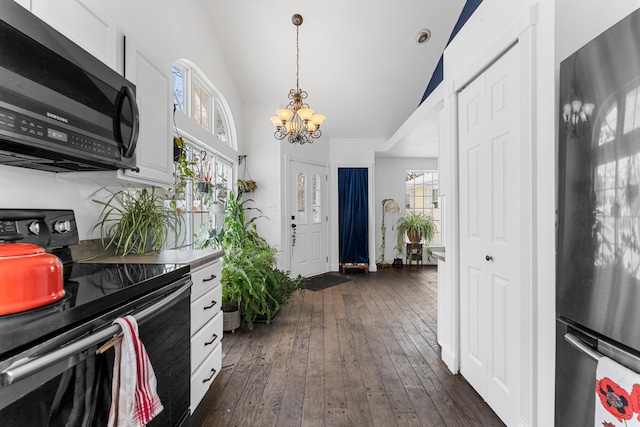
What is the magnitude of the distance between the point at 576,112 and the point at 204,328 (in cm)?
195

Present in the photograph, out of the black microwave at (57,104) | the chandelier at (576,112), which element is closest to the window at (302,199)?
the black microwave at (57,104)

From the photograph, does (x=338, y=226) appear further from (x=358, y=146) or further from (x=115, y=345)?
(x=115, y=345)

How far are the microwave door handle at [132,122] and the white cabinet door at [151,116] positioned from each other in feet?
0.45

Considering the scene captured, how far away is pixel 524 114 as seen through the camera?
4.50 ft

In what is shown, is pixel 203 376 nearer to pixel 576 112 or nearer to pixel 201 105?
pixel 576 112

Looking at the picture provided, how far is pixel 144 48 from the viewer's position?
5.16ft

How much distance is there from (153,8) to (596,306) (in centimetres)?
299

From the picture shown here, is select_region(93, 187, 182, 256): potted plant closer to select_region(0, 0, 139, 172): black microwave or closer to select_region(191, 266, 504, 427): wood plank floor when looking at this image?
select_region(0, 0, 139, 172): black microwave

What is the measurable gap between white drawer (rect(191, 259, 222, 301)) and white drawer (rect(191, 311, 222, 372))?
8.4 inches

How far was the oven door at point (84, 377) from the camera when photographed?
0.62m

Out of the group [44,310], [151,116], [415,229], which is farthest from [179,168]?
[415,229]

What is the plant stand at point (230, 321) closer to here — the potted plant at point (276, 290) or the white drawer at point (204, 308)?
the potted plant at point (276, 290)

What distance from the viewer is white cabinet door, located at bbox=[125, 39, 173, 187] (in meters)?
1.48

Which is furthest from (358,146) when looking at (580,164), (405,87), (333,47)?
(580,164)
